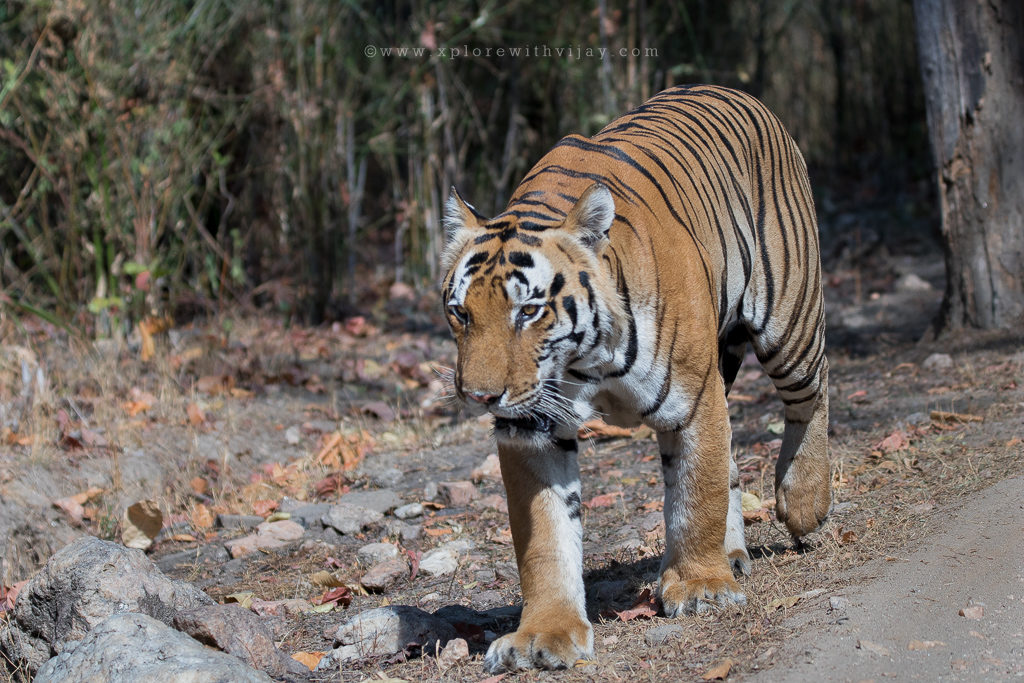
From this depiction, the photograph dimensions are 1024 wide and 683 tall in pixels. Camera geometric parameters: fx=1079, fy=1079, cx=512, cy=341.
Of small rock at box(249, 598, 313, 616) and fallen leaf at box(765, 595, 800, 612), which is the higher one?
fallen leaf at box(765, 595, 800, 612)

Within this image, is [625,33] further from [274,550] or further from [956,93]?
[274,550]

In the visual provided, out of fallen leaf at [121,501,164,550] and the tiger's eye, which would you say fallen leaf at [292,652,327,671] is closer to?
the tiger's eye

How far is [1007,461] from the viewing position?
13.7ft

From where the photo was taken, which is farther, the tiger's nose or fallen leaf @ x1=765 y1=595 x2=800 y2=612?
fallen leaf @ x1=765 y1=595 x2=800 y2=612

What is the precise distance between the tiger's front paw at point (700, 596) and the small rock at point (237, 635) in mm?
1232

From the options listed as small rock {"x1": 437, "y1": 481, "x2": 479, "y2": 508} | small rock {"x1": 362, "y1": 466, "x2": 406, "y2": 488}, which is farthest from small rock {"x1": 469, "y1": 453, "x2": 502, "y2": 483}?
small rock {"x1": 362, "y1": 466, "x2": 406, "y2": 488}

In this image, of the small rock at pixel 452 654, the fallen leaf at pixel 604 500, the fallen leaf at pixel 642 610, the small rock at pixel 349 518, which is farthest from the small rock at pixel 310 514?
the fallen leaf at pixel 642 610

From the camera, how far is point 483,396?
285cm

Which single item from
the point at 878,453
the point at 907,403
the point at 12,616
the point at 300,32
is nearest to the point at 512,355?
the point at 12,616

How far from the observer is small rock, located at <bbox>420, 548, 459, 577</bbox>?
442cm

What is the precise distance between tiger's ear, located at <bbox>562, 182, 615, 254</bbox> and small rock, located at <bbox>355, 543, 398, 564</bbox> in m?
2.08

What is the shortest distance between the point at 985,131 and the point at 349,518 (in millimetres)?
4289

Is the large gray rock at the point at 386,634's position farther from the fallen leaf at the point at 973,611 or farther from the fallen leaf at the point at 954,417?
the fallen leaf at the point at 954,417

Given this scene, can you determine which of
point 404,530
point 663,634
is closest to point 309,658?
point 663,634
